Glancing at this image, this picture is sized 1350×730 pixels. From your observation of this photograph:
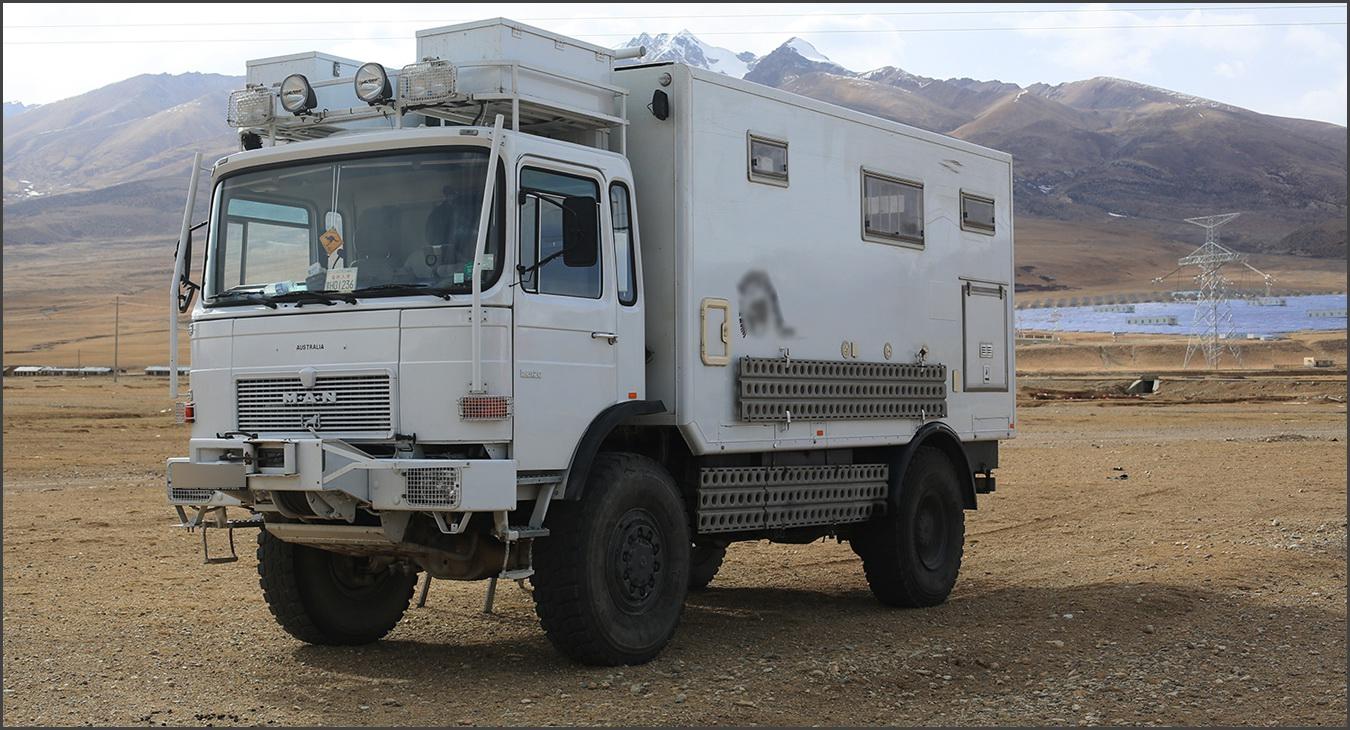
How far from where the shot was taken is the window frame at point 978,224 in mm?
13555

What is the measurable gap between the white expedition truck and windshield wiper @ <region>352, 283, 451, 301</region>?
0.5 inches

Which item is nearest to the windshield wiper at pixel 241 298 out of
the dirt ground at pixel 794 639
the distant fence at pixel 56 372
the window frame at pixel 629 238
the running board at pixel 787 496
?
the window frame at pixel 629 238

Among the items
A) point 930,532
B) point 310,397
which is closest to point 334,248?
point 310,397

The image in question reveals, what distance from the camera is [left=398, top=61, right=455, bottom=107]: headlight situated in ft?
30.1

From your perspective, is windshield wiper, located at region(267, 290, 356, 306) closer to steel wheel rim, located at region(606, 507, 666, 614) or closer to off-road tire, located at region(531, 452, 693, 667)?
off-road tire, located at region(531, 452, 693, 667)

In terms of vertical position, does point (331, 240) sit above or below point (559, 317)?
above

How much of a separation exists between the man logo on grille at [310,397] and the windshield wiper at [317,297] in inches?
21.0

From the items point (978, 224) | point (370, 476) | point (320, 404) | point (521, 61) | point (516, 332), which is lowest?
point (370, 476)

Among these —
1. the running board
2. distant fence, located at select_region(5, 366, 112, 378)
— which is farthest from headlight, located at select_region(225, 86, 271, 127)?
distant fence, located at select_region(5, 366, 112, 378)

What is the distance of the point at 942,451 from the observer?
1311cm

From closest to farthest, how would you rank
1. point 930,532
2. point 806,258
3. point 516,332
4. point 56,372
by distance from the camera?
point 516,332 → point 806,258 → point 930,532 → point 56,372

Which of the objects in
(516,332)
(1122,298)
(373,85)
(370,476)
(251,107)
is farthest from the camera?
(1122,298)

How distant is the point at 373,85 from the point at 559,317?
72.7 inches

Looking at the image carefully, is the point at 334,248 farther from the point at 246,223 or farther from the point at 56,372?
the point at 56,372
